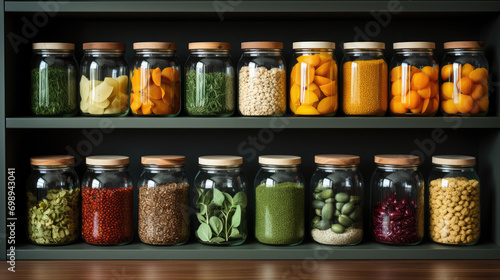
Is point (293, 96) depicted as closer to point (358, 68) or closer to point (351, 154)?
point (358, 68)

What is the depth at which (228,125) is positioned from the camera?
1.53m

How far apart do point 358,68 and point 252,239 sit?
1.93 ft

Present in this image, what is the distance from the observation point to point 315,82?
1586mm

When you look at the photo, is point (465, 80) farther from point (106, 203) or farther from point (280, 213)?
point (106, 203)

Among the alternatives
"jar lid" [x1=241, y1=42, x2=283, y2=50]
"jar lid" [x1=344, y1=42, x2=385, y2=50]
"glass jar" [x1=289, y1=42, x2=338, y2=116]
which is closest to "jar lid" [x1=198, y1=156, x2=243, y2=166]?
"glass jar" [x1=289, y1=42, x2=338, y2=116]

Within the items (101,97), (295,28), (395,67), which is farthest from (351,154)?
(101,97)

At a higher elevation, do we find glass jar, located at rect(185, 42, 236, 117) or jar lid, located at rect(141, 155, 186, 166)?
glass jar, located at rect(185, 42, 236, 117)

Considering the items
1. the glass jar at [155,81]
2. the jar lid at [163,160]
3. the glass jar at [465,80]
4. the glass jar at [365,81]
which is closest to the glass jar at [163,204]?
the jar lid at [163,160]

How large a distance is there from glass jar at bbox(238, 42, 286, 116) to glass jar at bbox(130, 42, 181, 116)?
19cm

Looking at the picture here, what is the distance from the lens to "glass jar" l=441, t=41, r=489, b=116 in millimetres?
1586

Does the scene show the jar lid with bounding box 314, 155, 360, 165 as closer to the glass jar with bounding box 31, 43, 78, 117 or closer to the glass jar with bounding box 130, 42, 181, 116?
the glass jar with bounding box 130, 42, 181, 116

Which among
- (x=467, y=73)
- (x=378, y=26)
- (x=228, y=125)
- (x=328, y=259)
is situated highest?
(x=378, y=26)

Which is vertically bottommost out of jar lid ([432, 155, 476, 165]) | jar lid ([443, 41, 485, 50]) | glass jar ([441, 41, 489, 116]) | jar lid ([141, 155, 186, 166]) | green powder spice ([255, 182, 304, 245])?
green powder spice ([255, 182, 304, 245])

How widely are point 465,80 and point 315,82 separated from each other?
0.42m
